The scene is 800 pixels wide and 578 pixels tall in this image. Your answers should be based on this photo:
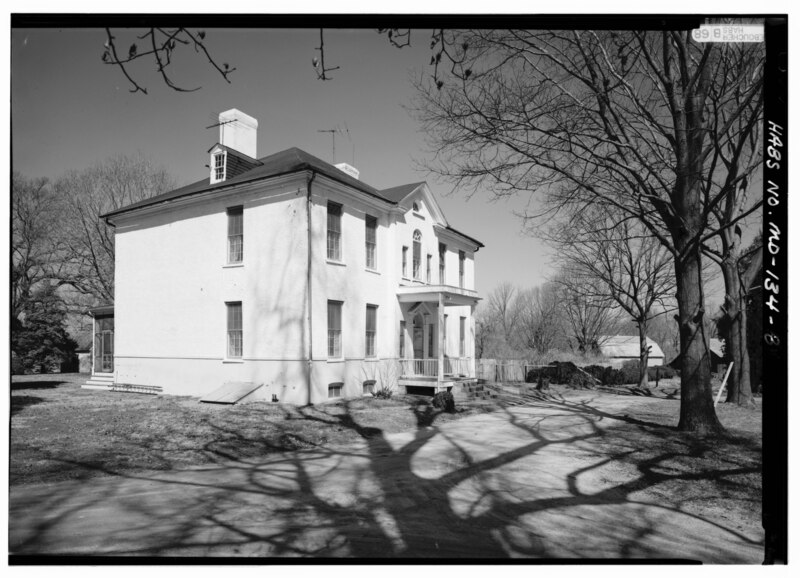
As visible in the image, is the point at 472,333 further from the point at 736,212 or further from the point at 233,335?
the point at 736,212

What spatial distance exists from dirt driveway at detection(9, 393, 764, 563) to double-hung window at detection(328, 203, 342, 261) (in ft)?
20.3

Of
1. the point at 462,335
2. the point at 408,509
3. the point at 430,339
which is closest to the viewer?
the point at 408,509

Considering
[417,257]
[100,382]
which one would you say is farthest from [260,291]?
[100,382]

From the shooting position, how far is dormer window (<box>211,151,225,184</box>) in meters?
12.6

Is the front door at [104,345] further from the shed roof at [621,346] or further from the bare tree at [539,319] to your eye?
the shed roof at [621,346]

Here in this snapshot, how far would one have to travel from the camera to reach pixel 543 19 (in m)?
3.49

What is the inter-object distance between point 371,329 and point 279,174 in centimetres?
443

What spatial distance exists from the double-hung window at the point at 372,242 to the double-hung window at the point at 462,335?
4.75 meters

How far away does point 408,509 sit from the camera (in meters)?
4.32

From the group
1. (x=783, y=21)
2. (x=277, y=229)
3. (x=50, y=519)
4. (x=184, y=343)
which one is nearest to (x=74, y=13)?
(x=50, y=519)

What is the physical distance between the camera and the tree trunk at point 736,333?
8.06 m

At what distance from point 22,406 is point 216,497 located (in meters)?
4.44

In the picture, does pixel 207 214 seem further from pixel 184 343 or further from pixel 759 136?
pixel 759 136

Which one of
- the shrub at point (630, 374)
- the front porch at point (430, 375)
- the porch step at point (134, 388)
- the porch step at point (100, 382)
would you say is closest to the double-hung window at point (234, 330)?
the porch step at point (134, 388)
